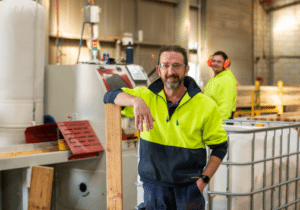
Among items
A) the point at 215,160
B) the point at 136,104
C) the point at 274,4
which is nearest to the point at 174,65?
the point at 136,104

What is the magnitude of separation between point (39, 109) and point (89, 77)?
703 millimetres

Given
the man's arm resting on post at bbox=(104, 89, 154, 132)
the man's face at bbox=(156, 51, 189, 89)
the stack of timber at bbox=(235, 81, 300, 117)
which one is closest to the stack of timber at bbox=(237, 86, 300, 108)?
the stack of timber at bbox=(235, 81, 300, 117)

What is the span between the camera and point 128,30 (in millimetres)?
9258

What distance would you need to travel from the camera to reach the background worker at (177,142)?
1.58 metres

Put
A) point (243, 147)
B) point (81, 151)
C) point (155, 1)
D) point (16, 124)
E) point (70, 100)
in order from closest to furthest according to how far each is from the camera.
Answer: point (243, 147) → point (81, 151) → point (16, 124) → point (70, 100) → point (155, 1)

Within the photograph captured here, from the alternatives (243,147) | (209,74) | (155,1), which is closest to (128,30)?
(155,1)

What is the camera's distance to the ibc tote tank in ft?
12.0

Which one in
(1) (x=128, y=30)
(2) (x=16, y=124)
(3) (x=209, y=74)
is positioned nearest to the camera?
(2) (x=16, y=124)

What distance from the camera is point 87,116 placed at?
3.89m

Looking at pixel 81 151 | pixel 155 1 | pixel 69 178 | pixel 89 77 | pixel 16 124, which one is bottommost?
pixel 69 178

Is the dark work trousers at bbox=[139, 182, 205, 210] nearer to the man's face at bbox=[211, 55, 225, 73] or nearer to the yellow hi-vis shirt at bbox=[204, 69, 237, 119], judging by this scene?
the yellow hi-vis shirt at bbox=[204, 69, 237, 119]

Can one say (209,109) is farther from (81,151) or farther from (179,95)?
(81,151)

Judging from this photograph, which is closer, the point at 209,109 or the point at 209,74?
the point at 209,109

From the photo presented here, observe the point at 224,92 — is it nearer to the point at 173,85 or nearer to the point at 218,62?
the point at 218,62
